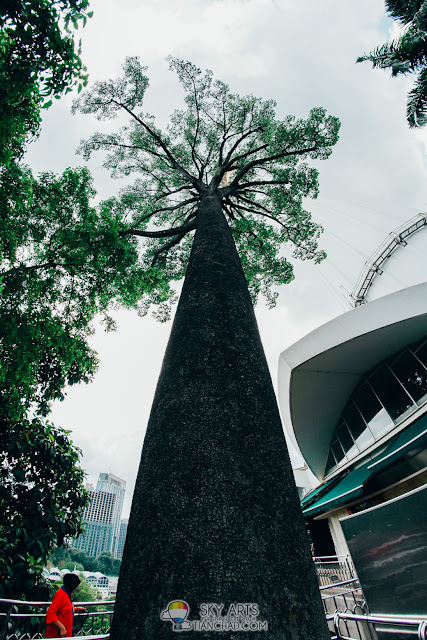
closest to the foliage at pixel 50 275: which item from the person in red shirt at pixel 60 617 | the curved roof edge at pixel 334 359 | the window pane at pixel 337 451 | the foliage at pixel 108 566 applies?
the person in red shirt at pixel 60 617

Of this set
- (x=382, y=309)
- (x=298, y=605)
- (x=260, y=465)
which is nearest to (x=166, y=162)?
(x=382, y=309)

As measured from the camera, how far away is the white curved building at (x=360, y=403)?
956cm

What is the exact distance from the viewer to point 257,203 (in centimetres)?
899

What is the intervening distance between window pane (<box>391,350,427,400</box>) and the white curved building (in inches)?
1.4

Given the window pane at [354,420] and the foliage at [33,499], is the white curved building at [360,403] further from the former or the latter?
the foliage at [33,499]

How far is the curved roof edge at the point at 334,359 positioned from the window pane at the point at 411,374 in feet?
1.65

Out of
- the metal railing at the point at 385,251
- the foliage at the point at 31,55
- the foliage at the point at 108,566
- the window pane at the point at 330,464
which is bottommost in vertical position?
the foliage at the point at 31,55

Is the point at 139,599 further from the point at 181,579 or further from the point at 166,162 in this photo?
the point at 166,162

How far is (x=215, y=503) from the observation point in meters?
1.58

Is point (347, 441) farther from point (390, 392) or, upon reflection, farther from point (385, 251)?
point (385, 251)

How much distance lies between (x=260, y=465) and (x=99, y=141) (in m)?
10.4

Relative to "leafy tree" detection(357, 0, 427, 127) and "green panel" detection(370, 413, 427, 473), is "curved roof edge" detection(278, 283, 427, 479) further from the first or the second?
"leafy tree" detection(357, 0, 427, 127)

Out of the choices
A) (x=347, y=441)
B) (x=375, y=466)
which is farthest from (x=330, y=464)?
(x=375, y=466)

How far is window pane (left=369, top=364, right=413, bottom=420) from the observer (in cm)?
1064
